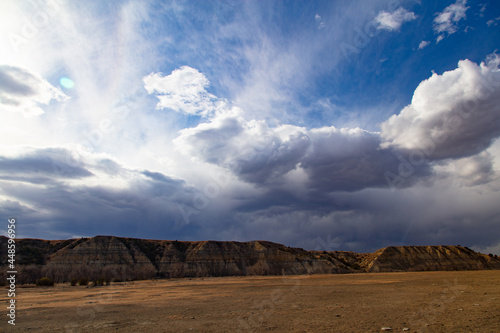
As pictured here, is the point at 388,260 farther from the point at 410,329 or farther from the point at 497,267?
the point at 410,329

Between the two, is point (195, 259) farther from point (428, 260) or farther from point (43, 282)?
point (428, 260)

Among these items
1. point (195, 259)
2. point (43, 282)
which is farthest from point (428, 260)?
point (43, 282)

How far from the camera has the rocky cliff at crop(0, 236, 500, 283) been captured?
271 feet

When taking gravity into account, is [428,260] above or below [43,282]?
below

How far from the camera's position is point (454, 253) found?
122500 millimetres

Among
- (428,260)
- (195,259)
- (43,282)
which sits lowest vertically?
(428,260)

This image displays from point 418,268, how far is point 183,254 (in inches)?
3599

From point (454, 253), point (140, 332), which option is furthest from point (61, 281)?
point (454, 253)

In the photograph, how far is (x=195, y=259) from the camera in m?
106

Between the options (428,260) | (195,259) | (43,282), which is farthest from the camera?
(428,260)

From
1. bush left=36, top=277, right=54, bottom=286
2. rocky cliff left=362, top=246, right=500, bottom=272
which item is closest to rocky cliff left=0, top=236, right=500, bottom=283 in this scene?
rocky cliff left=362, top=246, right=500, bottom=272

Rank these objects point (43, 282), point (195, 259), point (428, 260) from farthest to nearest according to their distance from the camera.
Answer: point (428, 260) → point (195, 259) → point (43, 282)

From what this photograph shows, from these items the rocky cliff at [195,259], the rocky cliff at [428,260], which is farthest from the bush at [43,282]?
the rocky cliff at [428,260]

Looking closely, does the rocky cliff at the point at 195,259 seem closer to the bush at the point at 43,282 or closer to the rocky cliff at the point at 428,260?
the rocky cliff at the point at 428,260
